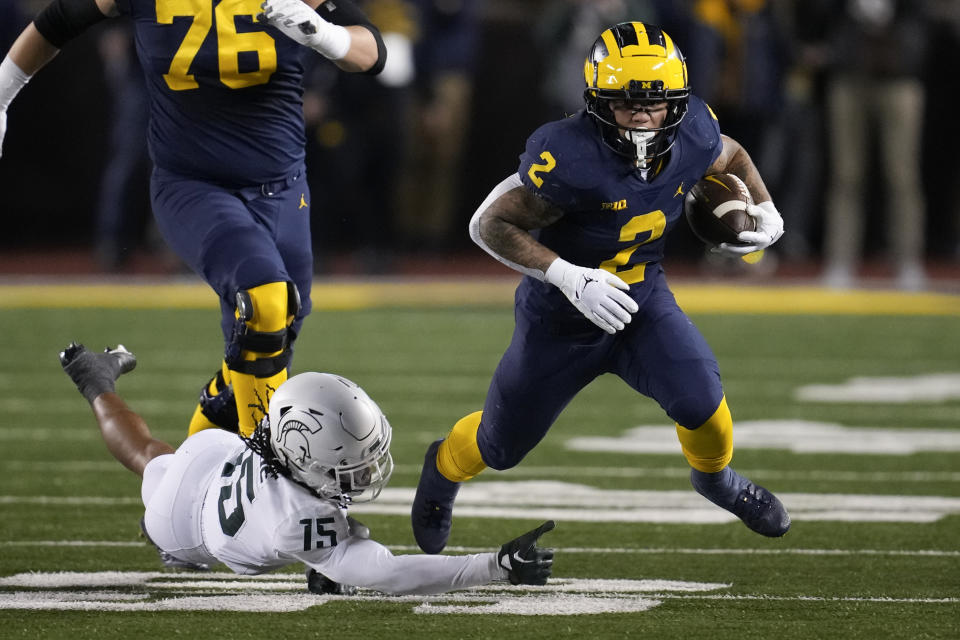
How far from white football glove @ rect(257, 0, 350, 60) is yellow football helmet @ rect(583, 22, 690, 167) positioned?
2.30 feet

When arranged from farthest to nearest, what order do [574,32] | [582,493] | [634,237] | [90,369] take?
[574,32], [582,493], [90,369], [634,237]

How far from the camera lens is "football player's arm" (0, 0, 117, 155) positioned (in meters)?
4.89

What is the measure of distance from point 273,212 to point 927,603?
204cm

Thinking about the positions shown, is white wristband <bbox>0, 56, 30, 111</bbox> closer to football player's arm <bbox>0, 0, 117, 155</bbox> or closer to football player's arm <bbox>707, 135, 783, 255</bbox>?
football player's arm <bbox>0, 0, 117, 155</bbox>

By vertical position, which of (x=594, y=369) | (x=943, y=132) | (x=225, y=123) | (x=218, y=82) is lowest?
(x=943, y=132)

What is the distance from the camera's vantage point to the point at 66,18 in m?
4.90

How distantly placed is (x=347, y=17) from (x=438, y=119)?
313 inches

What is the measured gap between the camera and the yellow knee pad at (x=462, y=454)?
4.59 m

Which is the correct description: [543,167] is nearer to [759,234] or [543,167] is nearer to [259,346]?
[759,234]

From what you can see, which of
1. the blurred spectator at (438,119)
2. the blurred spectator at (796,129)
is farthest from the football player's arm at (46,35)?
the blurred spectator at (796,129)

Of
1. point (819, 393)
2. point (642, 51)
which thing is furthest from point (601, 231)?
point (819, 393)

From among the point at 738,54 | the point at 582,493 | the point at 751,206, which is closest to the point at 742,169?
the point at 751,206

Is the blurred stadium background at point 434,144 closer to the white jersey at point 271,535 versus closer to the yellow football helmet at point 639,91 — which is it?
the yellow football helmet at point 639,91

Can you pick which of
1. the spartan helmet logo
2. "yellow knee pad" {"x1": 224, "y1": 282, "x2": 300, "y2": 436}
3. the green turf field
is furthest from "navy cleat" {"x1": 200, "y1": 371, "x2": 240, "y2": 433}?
the spartan helmet logo
